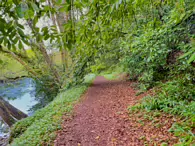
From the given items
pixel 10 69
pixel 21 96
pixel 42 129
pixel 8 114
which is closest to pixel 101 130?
pixel 42 129

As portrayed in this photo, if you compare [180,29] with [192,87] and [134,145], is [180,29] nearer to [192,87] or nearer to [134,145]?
[192,87]

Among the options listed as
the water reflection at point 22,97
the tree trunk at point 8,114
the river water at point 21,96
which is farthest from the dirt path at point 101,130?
the water reflection at point 22,97

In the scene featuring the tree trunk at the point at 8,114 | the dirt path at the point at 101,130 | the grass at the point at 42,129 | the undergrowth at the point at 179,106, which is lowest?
the tree trunk at the point at 8,114

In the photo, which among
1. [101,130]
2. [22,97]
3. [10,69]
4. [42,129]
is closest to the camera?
[101,130]

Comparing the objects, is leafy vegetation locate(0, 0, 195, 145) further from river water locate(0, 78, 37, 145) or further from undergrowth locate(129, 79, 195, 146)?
river water locate(0, 78, 37, 145)

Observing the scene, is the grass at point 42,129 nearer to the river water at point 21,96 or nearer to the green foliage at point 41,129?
the green foliage at point 41,129

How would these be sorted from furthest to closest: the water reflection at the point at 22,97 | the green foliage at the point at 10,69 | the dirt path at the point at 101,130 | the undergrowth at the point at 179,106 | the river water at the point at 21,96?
the water reflection at the point at 22,97
the river water at the point at 21,96
the green foliage at the point at 10,69
the dirt path at the point at 101,130
the undergrowth at the point at 179,106

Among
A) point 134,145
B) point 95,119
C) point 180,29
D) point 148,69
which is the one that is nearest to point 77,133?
point 95,119

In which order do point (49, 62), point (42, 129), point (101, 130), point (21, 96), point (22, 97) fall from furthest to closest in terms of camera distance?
point (21, 96)
point (22, 97)
point (49, 62)
point (42, 129)
point (101, 130)

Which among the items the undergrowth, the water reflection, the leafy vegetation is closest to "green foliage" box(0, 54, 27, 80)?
the leafy vegetation

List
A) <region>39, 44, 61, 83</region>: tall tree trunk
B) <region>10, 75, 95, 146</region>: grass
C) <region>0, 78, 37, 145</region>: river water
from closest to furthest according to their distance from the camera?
<region>10, 75, 95, 146</region>: grass
<region>39, 44, 61, 83</region>: tall tree trunk
<region>0, 78, 37, 145</region>: river water

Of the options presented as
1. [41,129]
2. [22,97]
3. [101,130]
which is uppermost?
[101,130]

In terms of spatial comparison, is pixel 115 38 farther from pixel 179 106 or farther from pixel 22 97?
pixel 22 97

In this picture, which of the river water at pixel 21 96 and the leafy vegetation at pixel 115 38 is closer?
the leafy vegetation at pixel 115 38
